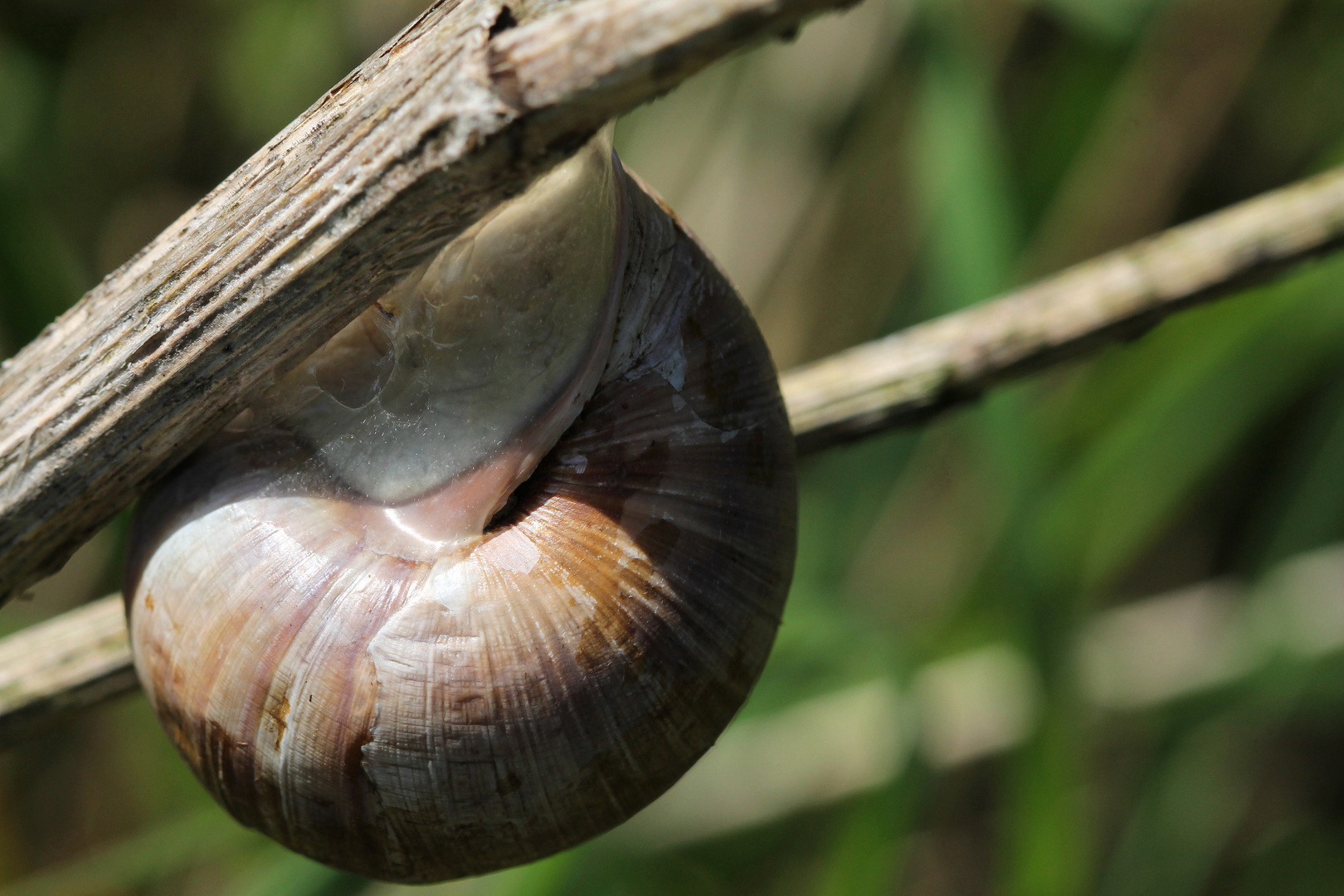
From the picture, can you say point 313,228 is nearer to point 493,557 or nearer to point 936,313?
point 493,557

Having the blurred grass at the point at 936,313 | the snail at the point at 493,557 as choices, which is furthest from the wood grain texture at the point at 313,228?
the blurred grass at the point at 936,313

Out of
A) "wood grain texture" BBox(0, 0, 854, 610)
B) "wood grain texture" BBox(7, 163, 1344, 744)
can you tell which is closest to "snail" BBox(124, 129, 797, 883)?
"wood grain texture" BBox(0, 0, 854, 610)

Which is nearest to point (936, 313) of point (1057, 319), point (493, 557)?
point (1057, 319)

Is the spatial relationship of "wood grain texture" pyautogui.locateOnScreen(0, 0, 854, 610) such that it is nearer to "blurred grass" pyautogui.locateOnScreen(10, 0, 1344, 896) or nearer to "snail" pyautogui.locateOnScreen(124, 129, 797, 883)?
"snail" pyautogui.locateOnScreen(124, 129, 797, 883)

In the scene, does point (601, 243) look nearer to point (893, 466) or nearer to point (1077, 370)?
point (893, 466)

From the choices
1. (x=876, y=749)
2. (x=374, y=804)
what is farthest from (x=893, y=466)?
(x=374, y=804)

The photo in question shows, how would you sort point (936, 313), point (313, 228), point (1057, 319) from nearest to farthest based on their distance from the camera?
point (313, 228) → point (1057, 319) → point (936, 313)
